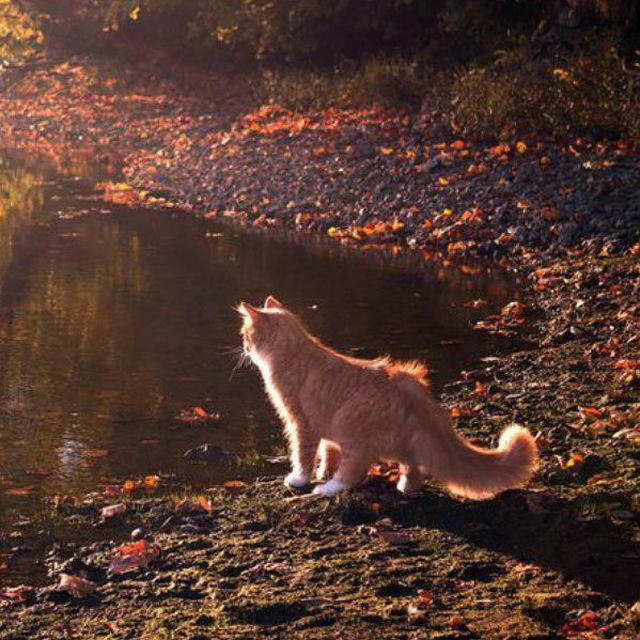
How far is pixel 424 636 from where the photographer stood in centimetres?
534

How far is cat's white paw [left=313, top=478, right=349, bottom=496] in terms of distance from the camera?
7.38 m

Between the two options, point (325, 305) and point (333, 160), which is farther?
point (333, 160)

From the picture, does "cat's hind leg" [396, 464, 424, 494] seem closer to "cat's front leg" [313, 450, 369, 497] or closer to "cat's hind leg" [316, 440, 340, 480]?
"cat's front leg" [313, 450, 369, 497]

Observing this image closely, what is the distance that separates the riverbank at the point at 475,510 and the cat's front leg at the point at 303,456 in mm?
171

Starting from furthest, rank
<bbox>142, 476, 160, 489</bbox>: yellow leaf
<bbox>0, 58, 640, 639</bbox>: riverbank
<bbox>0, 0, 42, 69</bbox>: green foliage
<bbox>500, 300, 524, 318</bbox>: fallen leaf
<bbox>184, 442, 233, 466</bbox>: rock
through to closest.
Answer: <bbox>0, 0, 42, 69</bbox>: green foliage
<bbox>500, 300, 524, 318</bbox>: fallen leaf
<bbox>184, 442, 233, 466</bbox>: rock
<bbox>142, 476, 160, 489</bbox>: yellow leaf
<bbox>0, 58, 640, 639</bbox>: riverbank

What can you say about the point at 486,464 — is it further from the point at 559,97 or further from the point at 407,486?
the point at 559,97

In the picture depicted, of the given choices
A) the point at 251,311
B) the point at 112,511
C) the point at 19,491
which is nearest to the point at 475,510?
the point at 251,311

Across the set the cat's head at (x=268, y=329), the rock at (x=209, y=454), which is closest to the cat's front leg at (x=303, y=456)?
the cat's head at (x=268, y=329)

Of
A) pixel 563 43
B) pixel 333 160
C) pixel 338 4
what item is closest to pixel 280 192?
pixel 333 160

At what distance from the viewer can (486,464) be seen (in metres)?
6.85

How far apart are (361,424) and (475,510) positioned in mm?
887

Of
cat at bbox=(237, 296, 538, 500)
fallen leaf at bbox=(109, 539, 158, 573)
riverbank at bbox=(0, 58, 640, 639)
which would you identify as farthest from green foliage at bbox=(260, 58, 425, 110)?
fallen leaf at bbox=(109, 539, 158, 573)

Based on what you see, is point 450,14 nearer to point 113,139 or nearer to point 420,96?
point 420,96

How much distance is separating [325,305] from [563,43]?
12096 millimetres
